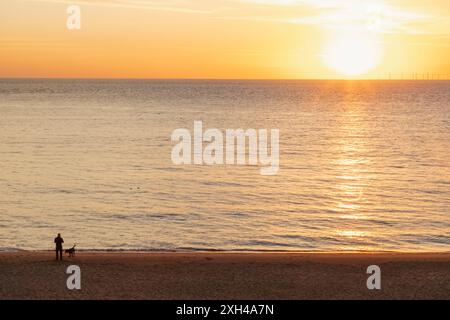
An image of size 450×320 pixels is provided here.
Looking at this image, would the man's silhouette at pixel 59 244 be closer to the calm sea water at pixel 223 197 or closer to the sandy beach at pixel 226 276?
the sandy beach at pixel 226 276

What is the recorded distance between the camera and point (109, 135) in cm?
8794

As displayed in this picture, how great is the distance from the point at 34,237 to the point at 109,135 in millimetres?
56768

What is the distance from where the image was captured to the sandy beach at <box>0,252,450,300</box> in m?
A: 20.3

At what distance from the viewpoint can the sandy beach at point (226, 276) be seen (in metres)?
20.3

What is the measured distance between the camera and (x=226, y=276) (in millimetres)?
22719

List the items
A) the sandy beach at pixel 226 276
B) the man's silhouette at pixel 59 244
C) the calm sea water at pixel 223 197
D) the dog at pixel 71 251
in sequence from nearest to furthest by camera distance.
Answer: the sandy beach at pixel 226 276
the man's silhouette at pixel 59 244
the dog at pixel 71 251
the calm sea water at pixel 223 197

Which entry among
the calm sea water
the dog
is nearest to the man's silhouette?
the dog

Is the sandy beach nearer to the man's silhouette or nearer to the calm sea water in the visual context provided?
the man's silhouette

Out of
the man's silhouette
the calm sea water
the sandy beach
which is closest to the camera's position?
the sandy beach

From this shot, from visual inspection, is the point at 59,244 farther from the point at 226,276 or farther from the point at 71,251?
the point at 226,276

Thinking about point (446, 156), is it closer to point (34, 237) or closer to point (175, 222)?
point (175, 222)

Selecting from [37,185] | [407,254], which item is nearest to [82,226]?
[37,185]

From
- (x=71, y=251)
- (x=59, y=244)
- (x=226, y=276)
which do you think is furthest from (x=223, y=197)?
(x=226, y=276)

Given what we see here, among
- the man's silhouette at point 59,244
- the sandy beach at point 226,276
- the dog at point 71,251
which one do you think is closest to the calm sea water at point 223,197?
the sandy beach at point 226,276
